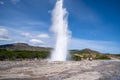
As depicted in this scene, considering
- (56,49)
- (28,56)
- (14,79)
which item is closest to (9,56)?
(28,56)

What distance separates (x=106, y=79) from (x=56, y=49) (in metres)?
43.1

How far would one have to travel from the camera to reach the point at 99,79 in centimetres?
2548

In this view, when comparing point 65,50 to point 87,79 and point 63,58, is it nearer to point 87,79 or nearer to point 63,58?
point 63,58

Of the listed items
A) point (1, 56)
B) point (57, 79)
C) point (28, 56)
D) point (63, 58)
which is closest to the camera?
point (57, 79)

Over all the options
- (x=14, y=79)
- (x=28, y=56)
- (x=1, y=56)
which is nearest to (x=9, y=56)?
(x=1, y=56)

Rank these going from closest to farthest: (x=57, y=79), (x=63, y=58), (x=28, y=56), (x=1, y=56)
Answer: (x=57, y=79) → (x=63, y=58) → (x=1, y=56) → (x=28, y=56)

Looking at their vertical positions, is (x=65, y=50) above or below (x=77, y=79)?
above

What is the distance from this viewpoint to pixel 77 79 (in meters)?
25.1

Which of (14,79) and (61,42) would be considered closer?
(14,79)

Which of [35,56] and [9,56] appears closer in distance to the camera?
[9,56]

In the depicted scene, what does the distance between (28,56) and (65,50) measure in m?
36.6

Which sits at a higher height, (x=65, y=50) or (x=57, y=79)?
(x=65, y=50)

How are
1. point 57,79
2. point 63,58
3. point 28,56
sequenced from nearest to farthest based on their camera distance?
point 57,79
point 63,58
point 28,56

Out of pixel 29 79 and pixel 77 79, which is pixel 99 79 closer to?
pixel 77 79
